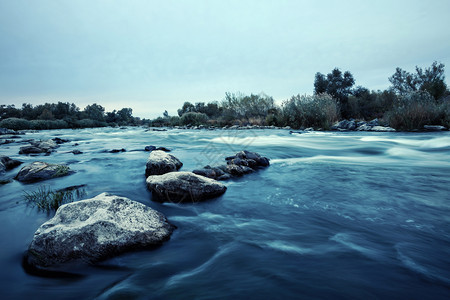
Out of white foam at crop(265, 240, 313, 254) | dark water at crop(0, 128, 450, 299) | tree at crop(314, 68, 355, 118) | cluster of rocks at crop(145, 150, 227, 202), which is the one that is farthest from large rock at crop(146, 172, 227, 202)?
tree at crop(314, 68, 355, 118)

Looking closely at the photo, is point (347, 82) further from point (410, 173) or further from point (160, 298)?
point (160, 298)

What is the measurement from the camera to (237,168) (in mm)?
5508

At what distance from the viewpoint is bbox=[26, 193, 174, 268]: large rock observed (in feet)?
7.06

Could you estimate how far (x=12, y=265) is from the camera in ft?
7.21

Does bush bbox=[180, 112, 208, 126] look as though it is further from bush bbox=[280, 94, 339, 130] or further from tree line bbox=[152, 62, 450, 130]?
bush bbox=[280, 94, 339, 130]

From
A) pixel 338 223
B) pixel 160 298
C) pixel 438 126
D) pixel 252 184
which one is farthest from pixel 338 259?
pixel 438 126

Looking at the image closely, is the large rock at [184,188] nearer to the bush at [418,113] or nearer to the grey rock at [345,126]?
the bush at [418,113]

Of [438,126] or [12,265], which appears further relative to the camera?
[438,126]

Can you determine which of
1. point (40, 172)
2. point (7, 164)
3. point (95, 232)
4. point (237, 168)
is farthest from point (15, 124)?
point (95, 232)

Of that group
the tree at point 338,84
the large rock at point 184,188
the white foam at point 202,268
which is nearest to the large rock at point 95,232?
the white foam at point 202,268

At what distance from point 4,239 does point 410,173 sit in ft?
25.4

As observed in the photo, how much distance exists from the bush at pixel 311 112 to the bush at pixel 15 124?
37.7m

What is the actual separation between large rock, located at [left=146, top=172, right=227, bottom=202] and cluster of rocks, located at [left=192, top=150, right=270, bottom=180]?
824 millimetres

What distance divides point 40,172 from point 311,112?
19292 millimetres
